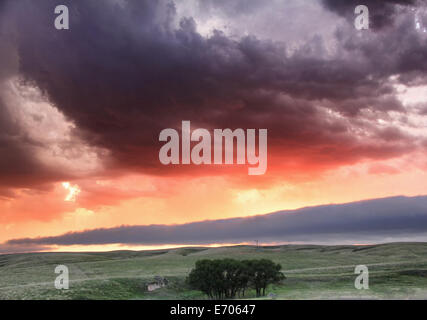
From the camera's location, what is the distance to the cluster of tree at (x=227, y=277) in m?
83.8

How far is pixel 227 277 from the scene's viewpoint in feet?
275

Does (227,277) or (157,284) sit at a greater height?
(227,277)

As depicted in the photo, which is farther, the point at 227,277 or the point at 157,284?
the point at 157,284

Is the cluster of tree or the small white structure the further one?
the small white structure

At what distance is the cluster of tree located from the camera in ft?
275

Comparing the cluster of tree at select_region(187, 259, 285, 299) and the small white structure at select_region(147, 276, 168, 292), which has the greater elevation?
the cluster of tree at select_region(187, 259, 285, 299)

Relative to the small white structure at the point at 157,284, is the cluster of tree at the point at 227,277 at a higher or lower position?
higher

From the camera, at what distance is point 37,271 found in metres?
126
